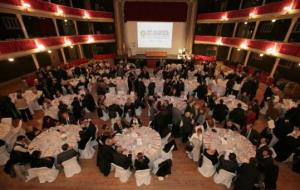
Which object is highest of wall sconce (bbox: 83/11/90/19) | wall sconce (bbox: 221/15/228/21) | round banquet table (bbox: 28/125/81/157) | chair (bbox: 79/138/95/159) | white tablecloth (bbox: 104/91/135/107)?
wall sconce (bbox: 83/11/90/19)

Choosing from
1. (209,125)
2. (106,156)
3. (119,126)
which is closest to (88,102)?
(119,126)

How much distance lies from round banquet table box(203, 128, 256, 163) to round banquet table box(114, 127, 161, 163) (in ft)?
5.93

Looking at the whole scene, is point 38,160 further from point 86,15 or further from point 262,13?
point 86,15

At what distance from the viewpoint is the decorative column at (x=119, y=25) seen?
72.5 feet

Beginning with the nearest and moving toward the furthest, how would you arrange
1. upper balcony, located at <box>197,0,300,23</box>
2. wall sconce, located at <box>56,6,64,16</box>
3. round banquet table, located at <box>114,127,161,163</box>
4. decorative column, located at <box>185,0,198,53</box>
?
round banquet table, located at <box>114,127,161,163</box>
upper balcony, located at <box>197,0,300,23</box>
wall sconce, located at <box>56,6,64,16</box>
decorative column, located at <box>185,0,198,53</box>

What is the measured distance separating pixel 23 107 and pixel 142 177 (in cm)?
763

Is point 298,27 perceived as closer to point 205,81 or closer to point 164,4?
point 205,81

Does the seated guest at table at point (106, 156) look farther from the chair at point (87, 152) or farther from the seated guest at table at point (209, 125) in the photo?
the seated guest at table at point (209, 125)

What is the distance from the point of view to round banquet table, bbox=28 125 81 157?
590 cm

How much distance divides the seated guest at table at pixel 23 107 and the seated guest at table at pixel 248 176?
10331 mm

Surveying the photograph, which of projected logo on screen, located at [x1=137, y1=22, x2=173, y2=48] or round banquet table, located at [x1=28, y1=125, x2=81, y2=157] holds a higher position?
projected logo on screen, located at [x1=137, y1=22, x2=173, y2=48]

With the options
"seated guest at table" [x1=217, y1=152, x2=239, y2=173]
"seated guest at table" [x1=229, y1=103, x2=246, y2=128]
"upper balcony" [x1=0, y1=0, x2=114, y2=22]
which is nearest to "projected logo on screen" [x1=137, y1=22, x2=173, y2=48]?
"upper balcony" [x1=0, y1=0, x2=114, y2=22]

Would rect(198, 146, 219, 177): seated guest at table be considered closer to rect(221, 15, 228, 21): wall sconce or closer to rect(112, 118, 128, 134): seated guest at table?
rect(112, 118, 128, 134): seated guest at table

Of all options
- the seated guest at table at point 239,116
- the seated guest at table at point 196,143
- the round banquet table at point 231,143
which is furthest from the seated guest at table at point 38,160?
the seated guest at table at point 239,116
